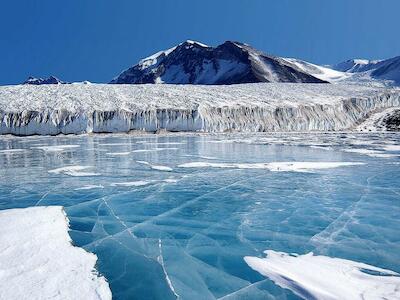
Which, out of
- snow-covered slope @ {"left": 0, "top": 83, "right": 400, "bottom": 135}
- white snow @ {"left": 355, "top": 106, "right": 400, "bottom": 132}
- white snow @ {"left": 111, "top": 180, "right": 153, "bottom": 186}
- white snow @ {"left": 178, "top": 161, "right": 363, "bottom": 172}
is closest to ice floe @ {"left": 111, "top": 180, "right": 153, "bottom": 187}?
white snow @ {"left": 111, "top": 180, "right": 153, "bottom": 186}

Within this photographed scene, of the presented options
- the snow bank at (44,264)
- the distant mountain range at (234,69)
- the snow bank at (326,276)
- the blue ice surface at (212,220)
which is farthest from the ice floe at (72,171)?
the distant mountain range at (234,69)

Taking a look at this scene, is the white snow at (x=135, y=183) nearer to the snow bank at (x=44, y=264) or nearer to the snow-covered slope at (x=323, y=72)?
the snow bank at (x=44, y=264)

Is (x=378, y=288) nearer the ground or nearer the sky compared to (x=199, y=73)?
nearer the ground

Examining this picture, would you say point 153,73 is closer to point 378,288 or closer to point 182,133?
point 182,133

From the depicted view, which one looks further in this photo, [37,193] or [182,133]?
[182,133]

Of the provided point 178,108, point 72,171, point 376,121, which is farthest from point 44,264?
point 376,121

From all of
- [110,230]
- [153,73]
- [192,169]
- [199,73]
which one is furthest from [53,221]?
[153,73]
